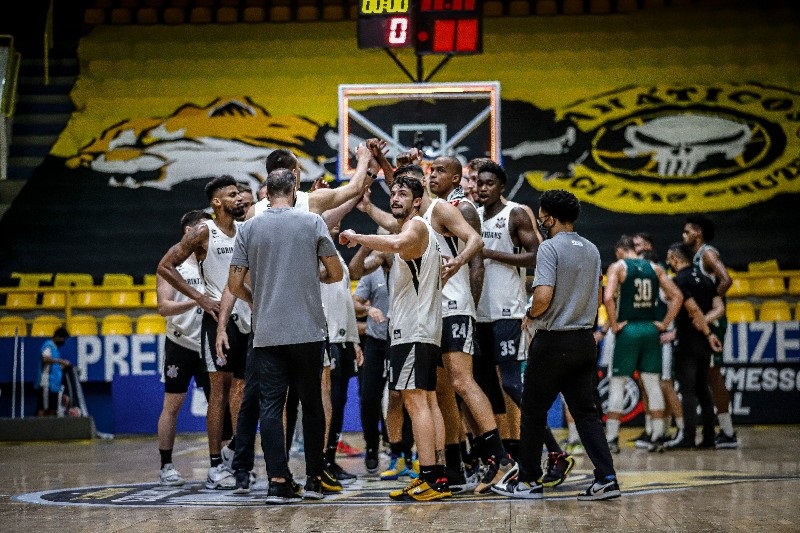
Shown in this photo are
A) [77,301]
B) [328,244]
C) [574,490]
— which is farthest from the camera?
[77,301]

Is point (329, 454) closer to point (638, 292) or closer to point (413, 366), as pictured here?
point (413, 366)

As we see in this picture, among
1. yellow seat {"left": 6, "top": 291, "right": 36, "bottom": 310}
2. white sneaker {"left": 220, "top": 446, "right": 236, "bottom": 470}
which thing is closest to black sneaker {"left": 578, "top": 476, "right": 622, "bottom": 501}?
white sneaker {"left": 220, "top": 446, "right": 236, "bottom": 470}

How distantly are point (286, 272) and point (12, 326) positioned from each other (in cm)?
998

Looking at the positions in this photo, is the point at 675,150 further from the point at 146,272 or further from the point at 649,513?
the point at 649,513

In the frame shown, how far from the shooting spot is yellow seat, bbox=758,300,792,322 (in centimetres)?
1523

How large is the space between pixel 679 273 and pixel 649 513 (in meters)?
5.97

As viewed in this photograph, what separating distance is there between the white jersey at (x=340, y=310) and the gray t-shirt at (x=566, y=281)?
251 centimetres

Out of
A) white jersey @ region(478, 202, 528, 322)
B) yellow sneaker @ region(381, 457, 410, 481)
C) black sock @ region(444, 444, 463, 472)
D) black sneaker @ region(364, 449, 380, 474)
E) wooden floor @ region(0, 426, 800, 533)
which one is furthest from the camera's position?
black sneaker @ region(364, 449, 380, 474)

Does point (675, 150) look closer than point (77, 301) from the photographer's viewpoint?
No

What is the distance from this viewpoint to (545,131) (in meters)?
17.7

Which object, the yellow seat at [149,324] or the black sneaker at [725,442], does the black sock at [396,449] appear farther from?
the yellow seat at [149,324]

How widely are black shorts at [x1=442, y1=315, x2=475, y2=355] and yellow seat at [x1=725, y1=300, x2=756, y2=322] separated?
8.51 meters

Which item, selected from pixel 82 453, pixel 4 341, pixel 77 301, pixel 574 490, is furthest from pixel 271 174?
pixel 77 301

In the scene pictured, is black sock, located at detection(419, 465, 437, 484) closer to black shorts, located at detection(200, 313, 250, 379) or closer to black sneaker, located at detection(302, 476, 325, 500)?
black sneaker, located at detection(302, 476, 325, 500)
